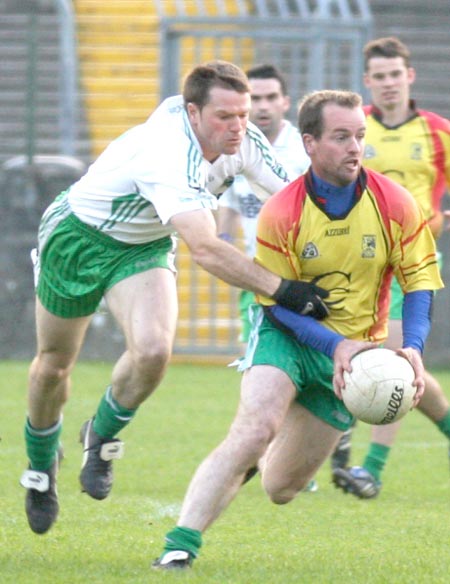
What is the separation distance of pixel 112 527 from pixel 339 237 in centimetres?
182

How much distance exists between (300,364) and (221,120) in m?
1.04

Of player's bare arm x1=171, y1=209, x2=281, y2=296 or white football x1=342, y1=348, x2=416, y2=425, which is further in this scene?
player's bare arm x1=171, y1=209, x2=281, y2=296

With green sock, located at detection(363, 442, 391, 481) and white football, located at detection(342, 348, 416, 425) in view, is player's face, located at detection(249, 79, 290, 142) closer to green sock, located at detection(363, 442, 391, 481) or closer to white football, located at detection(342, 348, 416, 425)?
green sock, located at detection(363, 442, 391, 481)

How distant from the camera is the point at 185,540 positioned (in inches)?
201

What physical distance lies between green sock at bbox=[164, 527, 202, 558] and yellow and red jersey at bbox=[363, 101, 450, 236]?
153 inches

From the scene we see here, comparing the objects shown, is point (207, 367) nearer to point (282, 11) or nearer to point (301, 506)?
point (282, 11)

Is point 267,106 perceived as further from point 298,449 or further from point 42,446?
point 298,449

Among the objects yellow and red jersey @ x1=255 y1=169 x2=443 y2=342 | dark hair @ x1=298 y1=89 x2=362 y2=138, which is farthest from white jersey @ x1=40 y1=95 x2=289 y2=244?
dark hair @ x1=298 y1=89 x2=362 y2=138

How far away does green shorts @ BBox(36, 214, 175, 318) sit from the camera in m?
6.26

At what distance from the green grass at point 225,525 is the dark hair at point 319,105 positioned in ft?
5.52

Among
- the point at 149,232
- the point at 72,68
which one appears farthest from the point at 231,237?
the point at 72,68

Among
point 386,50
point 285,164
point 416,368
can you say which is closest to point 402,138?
point 386,50

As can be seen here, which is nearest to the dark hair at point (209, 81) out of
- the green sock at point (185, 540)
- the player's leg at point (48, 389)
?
the player's leg at point (48, 389)

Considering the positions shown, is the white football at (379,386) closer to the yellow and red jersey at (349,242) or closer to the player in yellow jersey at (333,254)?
the player in yellow jersey at (333,254)
